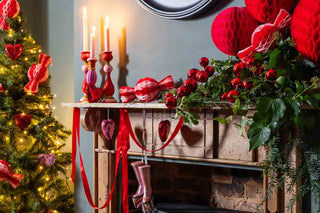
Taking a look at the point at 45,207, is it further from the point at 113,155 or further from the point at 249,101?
the point at 249,101

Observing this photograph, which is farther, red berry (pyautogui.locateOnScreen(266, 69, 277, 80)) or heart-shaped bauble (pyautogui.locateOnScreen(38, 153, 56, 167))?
heart-shaped bauble (pyautogui.locateOnScreen(38, 153, 56, 167))

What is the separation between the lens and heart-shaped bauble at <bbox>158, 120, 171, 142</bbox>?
5.40 ft

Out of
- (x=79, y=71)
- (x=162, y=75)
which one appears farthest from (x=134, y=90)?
(x=79, y=71)

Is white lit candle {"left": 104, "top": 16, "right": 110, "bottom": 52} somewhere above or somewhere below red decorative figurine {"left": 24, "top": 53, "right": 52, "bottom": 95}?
above

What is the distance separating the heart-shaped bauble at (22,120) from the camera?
2.20 meters

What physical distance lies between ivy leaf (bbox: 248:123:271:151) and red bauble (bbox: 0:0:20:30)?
67.5 inches

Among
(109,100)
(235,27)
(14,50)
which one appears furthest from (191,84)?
(14,50)

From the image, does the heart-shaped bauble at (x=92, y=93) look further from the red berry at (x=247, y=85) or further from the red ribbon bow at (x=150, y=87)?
the red berry at (x=247, y=85)

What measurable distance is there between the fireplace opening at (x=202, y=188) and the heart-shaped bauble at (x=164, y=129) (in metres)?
0.37

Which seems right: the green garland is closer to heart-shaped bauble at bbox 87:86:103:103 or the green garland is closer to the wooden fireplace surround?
the wooden fireplace surround

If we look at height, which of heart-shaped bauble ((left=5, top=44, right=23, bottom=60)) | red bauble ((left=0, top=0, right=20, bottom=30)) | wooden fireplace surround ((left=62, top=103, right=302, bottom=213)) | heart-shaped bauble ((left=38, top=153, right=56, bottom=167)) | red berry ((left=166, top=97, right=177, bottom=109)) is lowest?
heart-shaped bauble ((left=38, top=153, right=56, bottom=167))

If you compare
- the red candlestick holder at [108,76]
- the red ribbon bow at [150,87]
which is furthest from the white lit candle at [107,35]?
the red ribbon bow at [150,87]

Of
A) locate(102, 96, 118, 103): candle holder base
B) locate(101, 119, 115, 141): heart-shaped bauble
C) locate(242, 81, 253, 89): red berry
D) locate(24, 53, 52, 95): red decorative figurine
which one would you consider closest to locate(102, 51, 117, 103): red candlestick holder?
locate(102, 96, 118, 103): candle holder base

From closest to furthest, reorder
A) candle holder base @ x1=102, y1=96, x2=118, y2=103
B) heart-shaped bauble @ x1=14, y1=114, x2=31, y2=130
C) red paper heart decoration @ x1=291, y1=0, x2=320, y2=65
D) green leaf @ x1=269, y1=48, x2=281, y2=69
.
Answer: red paper heart decoration @ x1=291, y1=0, x2=320, y2=65, green leaf @ x1=269, y1=48, x2=281, y2=69, candle holder base @ x1=102, y1=96, x2=118, y2=103, heart-shaped bauble @ x1=14, y1=114, x2=31, y2=130
